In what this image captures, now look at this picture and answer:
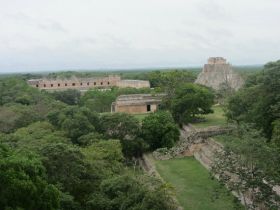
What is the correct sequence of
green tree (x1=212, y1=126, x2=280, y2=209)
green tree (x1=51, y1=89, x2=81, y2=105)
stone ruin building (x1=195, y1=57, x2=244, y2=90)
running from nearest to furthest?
green tree (x1=212, y1=126, x2=280, y2=209), stone ruin building (x1=195, y1=57, x2=244, y2=90), green tree (x1=51, y1=89, x2=81, y2=105)

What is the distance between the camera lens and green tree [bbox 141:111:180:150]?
24953 millimetres

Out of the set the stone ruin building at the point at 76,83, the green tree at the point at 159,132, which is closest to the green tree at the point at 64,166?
the green tree at the point at 159,132

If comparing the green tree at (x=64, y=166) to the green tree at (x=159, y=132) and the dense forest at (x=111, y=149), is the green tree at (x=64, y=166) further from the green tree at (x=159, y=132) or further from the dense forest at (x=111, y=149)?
the green tree at (x=159, y=132)

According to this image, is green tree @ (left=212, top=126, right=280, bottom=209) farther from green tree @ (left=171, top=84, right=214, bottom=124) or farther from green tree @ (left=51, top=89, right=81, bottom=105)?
green tree @ (left=51, top=89, right=81, bottom=105)

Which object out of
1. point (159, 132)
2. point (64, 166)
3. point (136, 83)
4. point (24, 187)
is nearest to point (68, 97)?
point (136, 83)

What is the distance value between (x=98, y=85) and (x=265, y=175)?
57.4m

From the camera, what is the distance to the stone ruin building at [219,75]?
42344 mm

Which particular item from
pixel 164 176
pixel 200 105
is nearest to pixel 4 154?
pixel 164 176

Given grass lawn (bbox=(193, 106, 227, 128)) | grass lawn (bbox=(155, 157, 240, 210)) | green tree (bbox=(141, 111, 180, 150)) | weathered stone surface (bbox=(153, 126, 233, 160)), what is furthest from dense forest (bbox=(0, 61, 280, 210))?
grass lawn (bbox=(155, 157, 240, 210))

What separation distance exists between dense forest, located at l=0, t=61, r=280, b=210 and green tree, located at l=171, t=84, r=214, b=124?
2.6 inches

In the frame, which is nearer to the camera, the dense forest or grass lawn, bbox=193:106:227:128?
the dense forest

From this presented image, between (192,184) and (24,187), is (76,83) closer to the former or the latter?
(192,184)

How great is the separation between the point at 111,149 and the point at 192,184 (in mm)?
4212

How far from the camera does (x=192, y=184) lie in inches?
685
